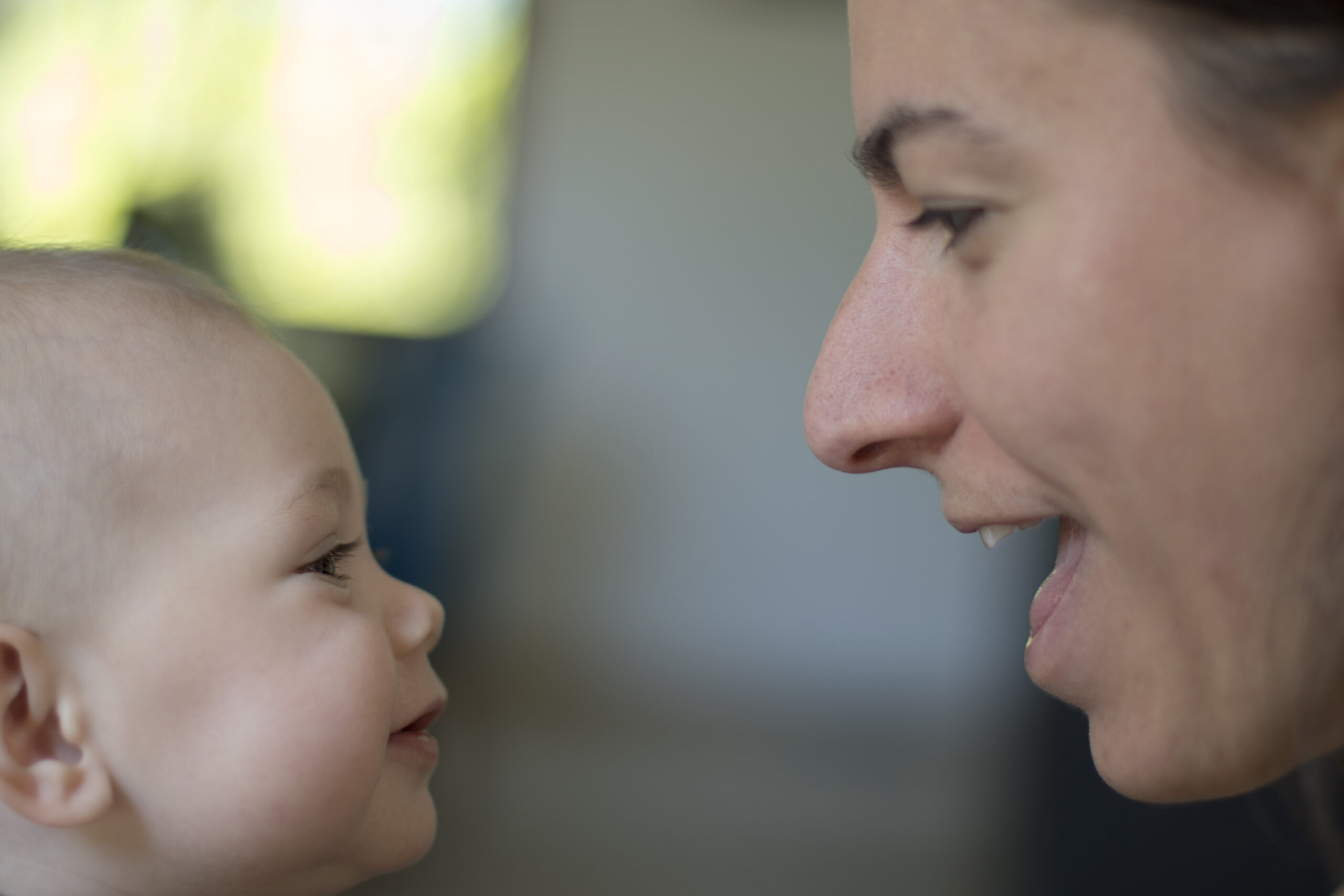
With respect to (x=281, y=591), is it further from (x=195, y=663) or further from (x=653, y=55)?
(x=653, y=55)

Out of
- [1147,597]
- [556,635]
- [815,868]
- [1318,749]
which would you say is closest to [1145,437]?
[1147,597]

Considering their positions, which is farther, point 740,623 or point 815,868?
point 740,623

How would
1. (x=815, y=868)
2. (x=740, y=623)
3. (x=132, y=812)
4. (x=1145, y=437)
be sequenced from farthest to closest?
(x=740, y=623)
(x=815, y=868)
(x=132, y=812)
(x=1145, y=437)

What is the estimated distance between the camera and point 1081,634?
614 mm

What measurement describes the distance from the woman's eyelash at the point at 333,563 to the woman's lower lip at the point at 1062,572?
46 cm

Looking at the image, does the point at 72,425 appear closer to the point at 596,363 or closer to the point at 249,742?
the point at 249,742

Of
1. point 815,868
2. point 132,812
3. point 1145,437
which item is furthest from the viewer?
point 815,868

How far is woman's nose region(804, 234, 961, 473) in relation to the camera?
63cm

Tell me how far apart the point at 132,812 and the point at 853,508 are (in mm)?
2112

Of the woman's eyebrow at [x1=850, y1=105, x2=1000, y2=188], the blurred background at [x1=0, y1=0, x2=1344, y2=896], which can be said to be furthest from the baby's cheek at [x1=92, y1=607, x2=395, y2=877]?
the blurred background at [x1=0, y1=0, x2=1344, y2=896]

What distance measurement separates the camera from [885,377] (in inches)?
25.5

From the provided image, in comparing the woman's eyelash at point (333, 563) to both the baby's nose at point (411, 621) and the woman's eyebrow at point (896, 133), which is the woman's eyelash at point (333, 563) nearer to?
the baby's nose at point (411, 621)

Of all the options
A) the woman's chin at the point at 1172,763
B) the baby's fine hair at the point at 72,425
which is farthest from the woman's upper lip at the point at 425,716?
the woman's chin at the point at 1172,763

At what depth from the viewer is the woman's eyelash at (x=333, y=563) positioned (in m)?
0.74
